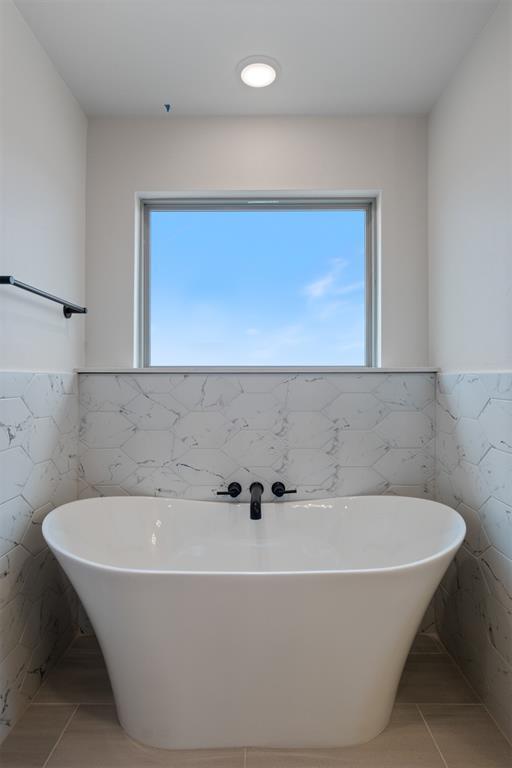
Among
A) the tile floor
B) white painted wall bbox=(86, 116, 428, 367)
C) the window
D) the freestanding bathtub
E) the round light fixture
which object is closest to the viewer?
the freestanding bathtub

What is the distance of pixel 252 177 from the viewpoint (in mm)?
1938

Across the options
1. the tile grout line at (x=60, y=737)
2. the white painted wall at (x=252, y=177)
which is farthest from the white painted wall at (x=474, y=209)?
the tile grout line at (x=60, y=737)

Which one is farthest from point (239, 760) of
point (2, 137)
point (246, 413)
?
point (2, 137)

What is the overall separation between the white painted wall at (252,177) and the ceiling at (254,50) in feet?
0.26

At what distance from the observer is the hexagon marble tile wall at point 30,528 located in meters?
1.33

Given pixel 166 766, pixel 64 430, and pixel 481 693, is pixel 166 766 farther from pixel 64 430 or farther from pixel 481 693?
pixel 64 430

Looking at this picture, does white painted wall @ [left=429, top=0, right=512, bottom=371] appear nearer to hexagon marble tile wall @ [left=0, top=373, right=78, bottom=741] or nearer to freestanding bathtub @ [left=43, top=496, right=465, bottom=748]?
freestanding bathtub @ [left=43, top=496, right=465, bottom=748]

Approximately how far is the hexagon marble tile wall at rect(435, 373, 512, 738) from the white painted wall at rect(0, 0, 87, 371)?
1726 mm

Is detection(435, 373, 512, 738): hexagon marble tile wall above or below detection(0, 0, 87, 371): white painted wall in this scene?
below

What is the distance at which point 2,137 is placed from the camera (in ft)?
4.38

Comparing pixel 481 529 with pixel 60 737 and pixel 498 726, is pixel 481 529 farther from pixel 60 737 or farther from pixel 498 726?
pixel 60 737

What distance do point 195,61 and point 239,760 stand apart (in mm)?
2516

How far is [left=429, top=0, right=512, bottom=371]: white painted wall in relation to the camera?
138 cm

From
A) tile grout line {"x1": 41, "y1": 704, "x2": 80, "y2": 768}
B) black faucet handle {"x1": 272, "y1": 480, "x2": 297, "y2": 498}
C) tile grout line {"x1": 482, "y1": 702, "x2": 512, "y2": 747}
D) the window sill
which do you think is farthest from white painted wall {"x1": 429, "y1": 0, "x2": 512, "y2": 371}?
tile grout line {"x1": 41, "y1": 704, "x2": 80, "y2": 768}
